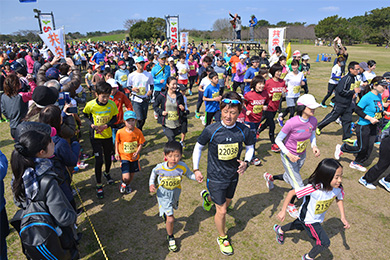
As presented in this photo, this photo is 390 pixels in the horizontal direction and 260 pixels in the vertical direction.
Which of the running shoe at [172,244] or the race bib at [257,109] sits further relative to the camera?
the race bib at [257,109]

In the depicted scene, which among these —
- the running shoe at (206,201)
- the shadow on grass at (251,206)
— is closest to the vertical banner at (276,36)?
the shadow on grass at (251,206)

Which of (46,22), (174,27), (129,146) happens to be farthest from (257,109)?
(174,27)

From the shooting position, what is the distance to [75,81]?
630 centimetres

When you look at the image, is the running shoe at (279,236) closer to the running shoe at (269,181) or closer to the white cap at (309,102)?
the running shoe at (269,181)

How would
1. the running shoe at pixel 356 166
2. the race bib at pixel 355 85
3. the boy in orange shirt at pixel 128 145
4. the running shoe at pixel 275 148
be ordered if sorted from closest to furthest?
the boy in orange shirt at pixel 128 145, the running shoe at pixel 356 166, the running shoe at pixel 275 148, the race bib at pixel 355 85

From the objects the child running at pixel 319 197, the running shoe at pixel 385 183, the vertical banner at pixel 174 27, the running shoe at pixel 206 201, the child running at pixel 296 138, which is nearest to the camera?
the child running at pixel 319 197

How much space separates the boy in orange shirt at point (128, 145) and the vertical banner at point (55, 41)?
21.0 feet

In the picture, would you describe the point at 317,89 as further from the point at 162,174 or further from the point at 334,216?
the point at 162,174

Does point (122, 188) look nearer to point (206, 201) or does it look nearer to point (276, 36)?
point (206, 201)

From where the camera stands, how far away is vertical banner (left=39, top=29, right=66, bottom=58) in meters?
8.73

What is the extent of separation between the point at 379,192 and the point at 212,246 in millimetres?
4244

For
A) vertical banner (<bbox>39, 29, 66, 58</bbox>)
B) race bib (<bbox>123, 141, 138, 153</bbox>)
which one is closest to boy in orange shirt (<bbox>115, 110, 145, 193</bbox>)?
race bib (<bbox>123, 141, 138, 153</bbox>)

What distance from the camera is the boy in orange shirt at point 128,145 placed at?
471 centimetres

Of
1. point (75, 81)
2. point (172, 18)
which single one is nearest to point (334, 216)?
point (75, 81)
